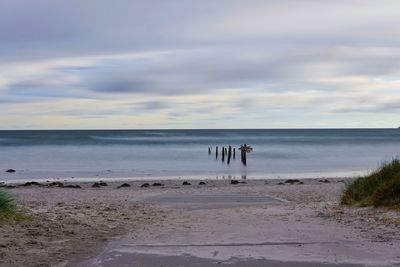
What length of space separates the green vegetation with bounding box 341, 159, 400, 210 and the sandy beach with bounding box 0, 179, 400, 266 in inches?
14.5

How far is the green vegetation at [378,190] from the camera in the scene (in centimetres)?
1182

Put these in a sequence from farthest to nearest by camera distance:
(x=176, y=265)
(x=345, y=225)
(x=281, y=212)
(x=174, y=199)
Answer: (x=174, y=199) → (x=281, y=212) → (x=345, y=225) → (x=176, y=265)

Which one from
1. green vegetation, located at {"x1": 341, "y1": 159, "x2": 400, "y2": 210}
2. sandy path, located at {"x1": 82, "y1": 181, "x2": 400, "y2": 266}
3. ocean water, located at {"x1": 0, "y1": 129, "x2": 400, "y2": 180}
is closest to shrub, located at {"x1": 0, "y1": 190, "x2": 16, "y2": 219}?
sandy path, located at {"x1": 82, "y1": 181, "x2": 400, "y2": 266}

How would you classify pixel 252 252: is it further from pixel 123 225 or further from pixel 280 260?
pixel 123 225

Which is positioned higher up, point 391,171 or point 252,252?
point 391,171

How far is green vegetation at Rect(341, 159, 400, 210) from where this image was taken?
11.8 metres

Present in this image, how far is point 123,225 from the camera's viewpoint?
34.9 feet

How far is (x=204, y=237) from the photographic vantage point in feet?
29.6

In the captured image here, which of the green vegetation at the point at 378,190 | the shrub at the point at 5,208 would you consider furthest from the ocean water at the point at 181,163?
the shrub at the point at 5,208

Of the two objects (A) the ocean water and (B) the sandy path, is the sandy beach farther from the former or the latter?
(A) the ocean water

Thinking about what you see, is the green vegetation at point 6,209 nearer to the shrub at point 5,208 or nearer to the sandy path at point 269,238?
the shrub at point 5,208

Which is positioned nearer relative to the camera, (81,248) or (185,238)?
(81,248)

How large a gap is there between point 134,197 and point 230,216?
276 inches

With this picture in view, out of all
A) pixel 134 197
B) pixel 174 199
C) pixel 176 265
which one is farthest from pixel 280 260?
pixel 134 197
